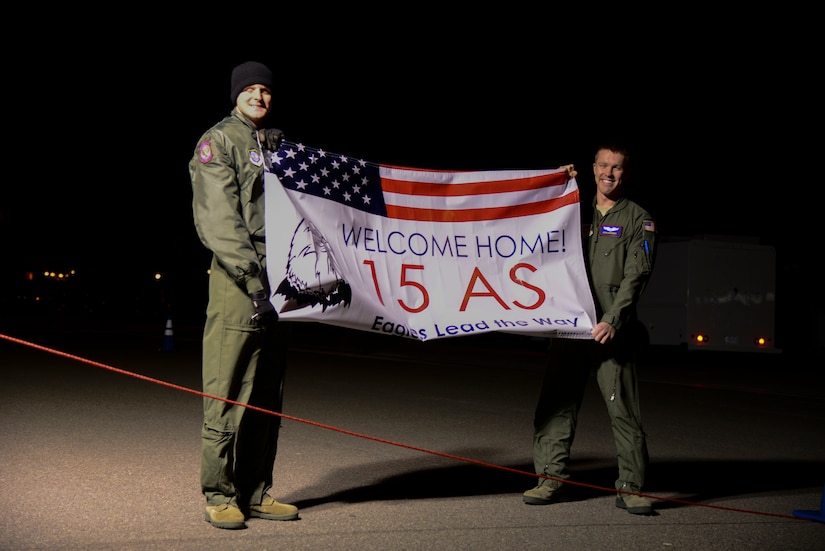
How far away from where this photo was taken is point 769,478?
6586 millimetres

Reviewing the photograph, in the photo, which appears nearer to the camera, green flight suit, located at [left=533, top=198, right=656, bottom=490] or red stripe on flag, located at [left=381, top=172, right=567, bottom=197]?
green flight suit, located at [left=533, top=198, right=656, bottom=490]

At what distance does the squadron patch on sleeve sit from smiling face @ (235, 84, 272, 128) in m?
0.33

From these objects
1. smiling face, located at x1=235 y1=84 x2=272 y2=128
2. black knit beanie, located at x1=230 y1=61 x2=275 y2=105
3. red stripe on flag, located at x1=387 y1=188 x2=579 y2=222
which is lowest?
red stripe on flag, located at x1=387 y1=188 x2=579 y2=222

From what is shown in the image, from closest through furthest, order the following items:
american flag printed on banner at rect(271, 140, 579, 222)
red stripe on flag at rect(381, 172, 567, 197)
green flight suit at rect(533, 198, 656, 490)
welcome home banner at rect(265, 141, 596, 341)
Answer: welcome home banner at rect(265, 141, 596, 341), american flag printed on banner at rect(271, 140, 579, 222), green flight suit at rect(533, 198, 656, 490), red stripe on flag at rect(381, 172, 567, 197)

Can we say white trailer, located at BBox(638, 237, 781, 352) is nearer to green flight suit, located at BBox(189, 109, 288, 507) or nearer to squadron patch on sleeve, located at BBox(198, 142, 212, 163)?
green flight suit, located at BBox(189, 109, 288, 507)

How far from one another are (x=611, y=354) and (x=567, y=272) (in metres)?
0.56

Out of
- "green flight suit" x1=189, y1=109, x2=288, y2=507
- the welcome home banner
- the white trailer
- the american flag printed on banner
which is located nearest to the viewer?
"green flight suit" x1=189, y1=109, x2=288, y2=507

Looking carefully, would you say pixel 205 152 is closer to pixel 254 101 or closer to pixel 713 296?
pixel 254 101

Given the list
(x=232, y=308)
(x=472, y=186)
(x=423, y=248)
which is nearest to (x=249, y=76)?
(x=232, y=308)

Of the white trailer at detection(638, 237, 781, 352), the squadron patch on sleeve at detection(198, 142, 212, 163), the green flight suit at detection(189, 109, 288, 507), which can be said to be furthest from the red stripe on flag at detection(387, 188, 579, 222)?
the white trailer at detection(638, 237, 781, 352)

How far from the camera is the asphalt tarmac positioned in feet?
15.0

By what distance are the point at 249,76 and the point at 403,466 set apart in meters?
3.23

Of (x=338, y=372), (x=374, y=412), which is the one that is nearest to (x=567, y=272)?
(x=374, y=412)

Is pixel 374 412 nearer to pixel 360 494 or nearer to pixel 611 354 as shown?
pixel 360 494
